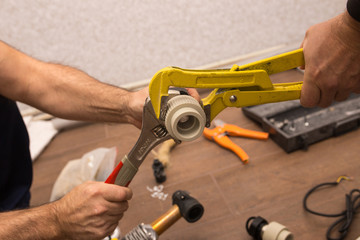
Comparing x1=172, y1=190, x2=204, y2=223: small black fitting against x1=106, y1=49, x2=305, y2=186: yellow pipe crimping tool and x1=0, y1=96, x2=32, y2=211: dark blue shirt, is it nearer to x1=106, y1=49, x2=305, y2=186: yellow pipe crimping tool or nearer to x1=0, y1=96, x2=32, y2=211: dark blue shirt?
x1=106, y1=49, x2=305, y2=186: yellow pipe crimping tool

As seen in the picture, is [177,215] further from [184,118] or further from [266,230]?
[184,118]

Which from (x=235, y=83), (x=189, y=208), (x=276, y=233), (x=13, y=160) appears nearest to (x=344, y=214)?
(x=276, y=233)

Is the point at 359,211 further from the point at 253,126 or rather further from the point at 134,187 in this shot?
the point at 134,187

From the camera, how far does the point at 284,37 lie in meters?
1.67

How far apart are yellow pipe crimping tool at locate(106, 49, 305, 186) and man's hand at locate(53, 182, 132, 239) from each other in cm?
4

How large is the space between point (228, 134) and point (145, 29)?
2.10ft

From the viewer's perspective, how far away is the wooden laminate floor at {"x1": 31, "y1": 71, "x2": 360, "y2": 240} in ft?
2.97

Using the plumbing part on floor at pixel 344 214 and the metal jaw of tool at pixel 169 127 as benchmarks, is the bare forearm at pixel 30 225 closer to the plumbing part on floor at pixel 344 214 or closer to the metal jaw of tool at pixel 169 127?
the metal jaw of tool at pixel 169 127

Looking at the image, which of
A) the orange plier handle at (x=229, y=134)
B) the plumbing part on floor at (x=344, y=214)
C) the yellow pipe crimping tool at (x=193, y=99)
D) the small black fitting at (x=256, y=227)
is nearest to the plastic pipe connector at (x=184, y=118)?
the yellow pipe crimping tool at (x=193, y=99)

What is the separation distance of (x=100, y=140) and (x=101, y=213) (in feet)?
2.70

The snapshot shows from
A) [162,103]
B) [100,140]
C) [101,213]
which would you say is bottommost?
[100,140]

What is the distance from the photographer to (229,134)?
126 cm

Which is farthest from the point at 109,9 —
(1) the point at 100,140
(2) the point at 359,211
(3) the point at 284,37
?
(2) the point at 359,211

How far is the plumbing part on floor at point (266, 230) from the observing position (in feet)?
2.52
